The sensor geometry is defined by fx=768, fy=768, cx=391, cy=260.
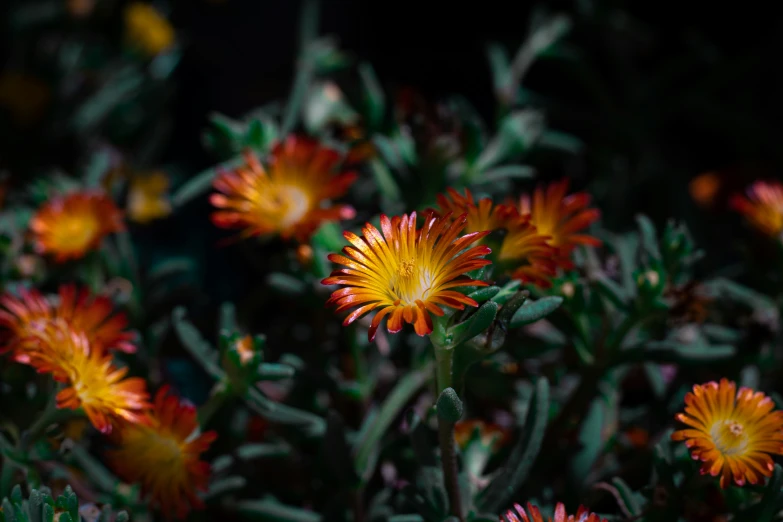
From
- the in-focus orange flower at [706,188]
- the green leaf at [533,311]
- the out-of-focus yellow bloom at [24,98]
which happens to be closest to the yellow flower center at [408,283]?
the green leaf at [533,311]

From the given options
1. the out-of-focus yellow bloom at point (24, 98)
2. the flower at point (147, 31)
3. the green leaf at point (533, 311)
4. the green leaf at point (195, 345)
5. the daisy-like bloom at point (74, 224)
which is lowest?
the green leaf at point (195, 345)

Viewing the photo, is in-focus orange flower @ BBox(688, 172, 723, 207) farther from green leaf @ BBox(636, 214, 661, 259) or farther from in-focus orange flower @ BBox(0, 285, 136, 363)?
in-focus orange flower @ BBox(0, 285, 136, 363)

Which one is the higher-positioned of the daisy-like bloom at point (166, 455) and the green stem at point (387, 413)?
the green stem at point (387, 413)

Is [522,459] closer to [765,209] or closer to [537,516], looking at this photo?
[537,516]

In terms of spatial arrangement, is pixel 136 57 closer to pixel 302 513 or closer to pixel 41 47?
pixel 41 47

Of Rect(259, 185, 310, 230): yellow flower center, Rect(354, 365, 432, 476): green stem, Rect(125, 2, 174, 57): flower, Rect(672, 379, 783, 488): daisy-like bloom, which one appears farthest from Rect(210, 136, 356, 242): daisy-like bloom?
Rect(125, 2, 174, 57): flower

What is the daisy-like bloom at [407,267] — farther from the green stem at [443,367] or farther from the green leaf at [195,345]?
the green leaf at [195,345]
